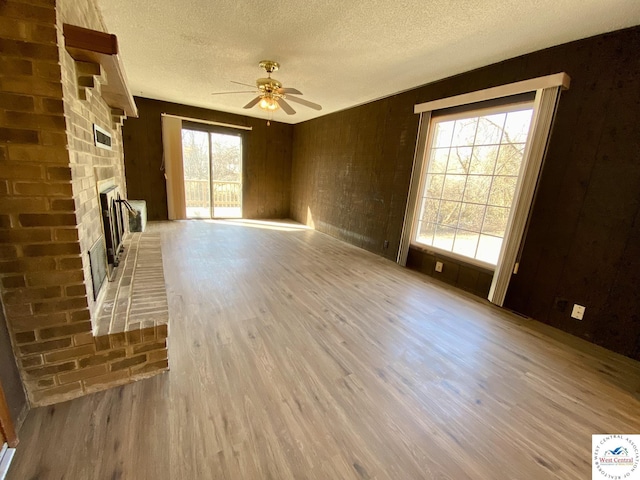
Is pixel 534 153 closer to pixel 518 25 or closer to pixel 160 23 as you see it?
pixel 518 25

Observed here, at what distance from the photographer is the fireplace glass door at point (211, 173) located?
5.91 m

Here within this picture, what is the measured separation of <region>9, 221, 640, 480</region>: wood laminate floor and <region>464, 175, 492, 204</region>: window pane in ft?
4.05

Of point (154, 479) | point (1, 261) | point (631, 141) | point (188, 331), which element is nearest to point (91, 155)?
point (1, 261)

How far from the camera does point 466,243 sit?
318 cm

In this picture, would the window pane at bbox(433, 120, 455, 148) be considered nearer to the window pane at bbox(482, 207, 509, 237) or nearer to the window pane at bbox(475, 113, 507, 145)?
the window pane at bbox(475, 113, 507, 145)

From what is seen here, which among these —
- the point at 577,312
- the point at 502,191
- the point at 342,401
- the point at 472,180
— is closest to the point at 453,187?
the point at 472,180

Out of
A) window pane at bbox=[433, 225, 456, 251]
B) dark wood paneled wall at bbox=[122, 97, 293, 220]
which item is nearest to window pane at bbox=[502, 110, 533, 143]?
window pane at bbox=[433, 225, 456, 251]

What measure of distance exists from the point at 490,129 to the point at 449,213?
1021 millimetres

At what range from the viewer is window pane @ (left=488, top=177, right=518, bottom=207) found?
2734 millimetres

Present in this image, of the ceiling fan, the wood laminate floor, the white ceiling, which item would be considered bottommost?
the wood laminate floor

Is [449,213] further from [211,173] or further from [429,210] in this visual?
[211,173]

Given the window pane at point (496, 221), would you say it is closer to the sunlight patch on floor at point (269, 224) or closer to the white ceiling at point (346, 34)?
the white ceiling at point (346, 34)
